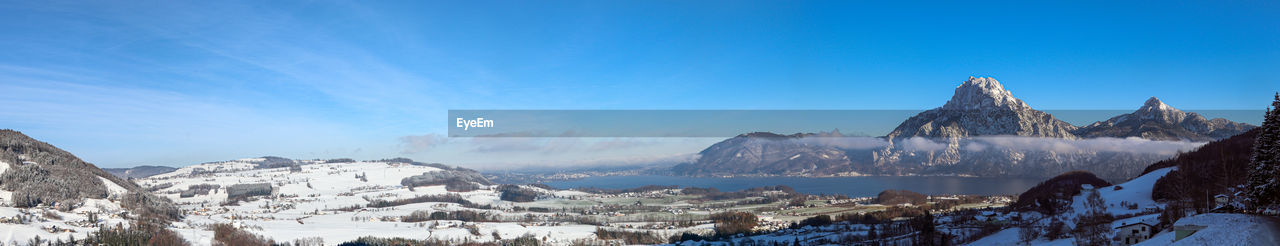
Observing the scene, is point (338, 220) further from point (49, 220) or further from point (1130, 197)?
point (1130, 197)

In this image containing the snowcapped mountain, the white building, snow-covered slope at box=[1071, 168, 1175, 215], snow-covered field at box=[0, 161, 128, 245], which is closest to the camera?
the white building

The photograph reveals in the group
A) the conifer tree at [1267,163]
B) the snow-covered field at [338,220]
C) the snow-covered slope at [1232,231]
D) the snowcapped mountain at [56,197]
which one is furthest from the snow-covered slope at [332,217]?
the conifer tree at [1267,163]

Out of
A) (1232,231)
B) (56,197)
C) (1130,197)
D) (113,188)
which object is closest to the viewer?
(1232,231)

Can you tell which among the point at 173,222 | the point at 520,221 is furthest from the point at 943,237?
the point at 173,222

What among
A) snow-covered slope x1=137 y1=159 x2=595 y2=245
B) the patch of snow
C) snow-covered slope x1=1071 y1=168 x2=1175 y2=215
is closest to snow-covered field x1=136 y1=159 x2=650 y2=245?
snow-covered slope x1=137 y1=159 x2=595 y2=245

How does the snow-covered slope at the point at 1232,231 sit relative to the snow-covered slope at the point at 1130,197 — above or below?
above

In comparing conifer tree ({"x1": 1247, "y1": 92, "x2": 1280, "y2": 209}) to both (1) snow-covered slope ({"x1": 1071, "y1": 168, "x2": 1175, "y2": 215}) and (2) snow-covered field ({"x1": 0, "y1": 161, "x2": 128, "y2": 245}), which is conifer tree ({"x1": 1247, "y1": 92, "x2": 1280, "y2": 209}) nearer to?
(1) snow-covered slope ({"x1": 1071, "y1": 168, "x2": 1175, "y2": 215})

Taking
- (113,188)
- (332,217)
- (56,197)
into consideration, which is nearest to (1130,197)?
(332,217)

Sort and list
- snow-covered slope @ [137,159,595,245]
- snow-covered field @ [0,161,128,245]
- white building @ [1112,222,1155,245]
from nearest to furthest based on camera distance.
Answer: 1. white building @ [1112,222,1155,245]
2. snow-covered field @ [0,161,128,245]
3. snow-covered slope @ [137,159,595,245]

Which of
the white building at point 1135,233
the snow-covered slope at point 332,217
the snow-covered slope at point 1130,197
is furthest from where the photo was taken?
the snow-covered slope at point 332,217

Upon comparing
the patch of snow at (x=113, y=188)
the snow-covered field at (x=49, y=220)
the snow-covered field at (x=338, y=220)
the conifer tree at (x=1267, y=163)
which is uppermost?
the conifer tree at (x=1267, y=163)

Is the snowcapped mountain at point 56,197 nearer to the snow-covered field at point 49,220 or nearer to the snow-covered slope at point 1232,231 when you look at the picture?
the snow-covered field at point 49,220

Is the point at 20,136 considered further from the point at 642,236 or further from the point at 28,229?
the point at 642,236

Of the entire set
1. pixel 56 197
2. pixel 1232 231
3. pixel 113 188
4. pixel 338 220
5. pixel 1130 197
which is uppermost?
pixel 1232 231
